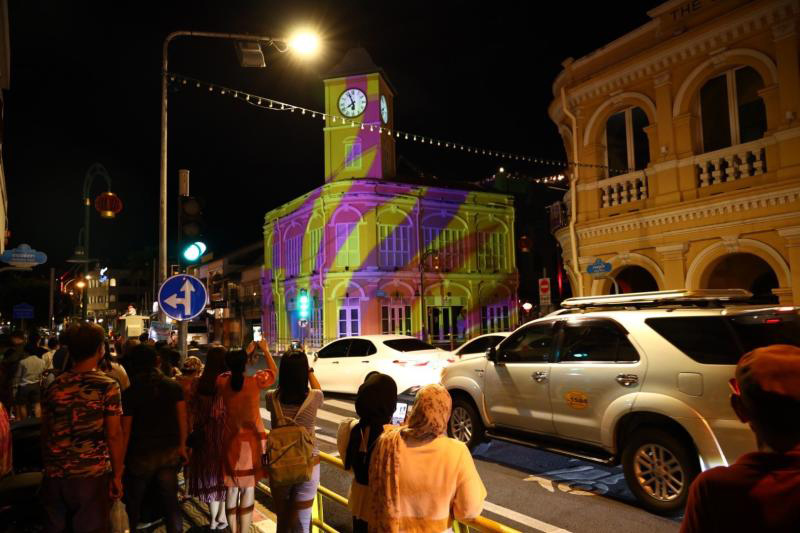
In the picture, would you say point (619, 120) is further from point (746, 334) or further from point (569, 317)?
point (746, 334)

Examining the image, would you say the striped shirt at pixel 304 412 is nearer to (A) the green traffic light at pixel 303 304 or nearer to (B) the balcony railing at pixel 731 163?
(B) the balcony railing at pixel 731 163

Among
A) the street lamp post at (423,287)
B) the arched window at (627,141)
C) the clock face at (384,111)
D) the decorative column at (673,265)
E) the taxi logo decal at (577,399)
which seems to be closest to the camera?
the taxi logo decal at (577,399)

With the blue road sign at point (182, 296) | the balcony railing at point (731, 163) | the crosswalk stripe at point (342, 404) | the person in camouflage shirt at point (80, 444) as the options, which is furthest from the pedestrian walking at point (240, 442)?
the balcony railing at point (731, 163)

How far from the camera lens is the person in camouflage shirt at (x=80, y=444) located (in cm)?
361

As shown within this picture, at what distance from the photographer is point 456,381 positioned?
8.16m

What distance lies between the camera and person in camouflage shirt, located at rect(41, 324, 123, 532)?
361 centimetres

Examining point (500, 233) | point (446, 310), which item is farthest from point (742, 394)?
point (500, 233)

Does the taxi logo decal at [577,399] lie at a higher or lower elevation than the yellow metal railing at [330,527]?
higher

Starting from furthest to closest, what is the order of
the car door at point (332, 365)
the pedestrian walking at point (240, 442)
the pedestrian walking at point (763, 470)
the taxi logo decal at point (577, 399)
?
1. the car door at point (332, 365)
2. the taxi logo decal at point (577, 399)
3. the pedestrian walking at point (240, 442)
4. the pedestrian walking at point (763, 470)

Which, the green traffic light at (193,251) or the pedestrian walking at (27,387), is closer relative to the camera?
the green traffic light at (193,251)

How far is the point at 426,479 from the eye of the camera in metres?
2.72

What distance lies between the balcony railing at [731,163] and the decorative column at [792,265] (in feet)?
4.44

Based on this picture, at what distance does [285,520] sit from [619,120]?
13.3 metres

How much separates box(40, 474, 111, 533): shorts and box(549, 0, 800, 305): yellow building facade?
979 cm
